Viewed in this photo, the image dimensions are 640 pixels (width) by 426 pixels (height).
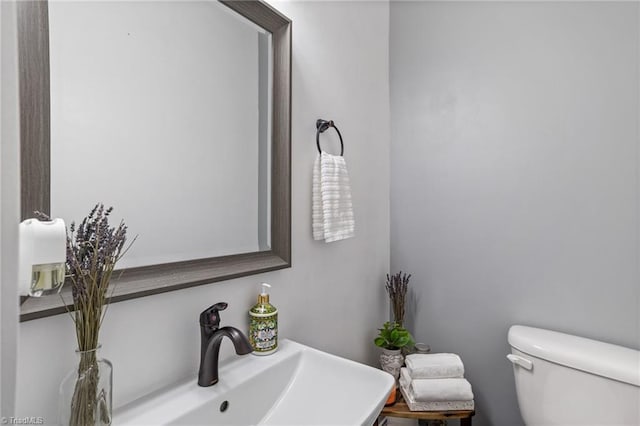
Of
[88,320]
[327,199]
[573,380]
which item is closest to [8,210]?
[88,320]

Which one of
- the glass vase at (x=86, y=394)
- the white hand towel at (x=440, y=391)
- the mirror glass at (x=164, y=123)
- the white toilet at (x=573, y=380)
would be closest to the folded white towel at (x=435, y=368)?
the white hand towel at (x=440, y=391)

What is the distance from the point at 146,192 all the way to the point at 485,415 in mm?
1606

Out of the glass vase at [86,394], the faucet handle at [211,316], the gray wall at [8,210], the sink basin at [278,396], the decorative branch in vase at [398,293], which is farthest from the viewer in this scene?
the decorative branch in vase at [398,293]

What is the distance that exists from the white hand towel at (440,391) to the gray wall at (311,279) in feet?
1.00

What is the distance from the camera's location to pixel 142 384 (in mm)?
734

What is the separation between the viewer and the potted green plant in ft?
4.78

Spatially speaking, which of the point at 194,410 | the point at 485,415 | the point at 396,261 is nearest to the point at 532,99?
the point at 396,261

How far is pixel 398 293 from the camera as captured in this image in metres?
1.62

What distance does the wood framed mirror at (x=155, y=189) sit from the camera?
1.90 feet

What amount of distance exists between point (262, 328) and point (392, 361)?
0.75 m

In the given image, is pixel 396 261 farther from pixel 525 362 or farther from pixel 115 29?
pixel 115 29

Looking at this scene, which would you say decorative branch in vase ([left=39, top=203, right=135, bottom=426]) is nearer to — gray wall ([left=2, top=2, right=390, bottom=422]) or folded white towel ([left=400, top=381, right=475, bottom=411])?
gray wall ([left=2, top=2, right=390, bottom=422])

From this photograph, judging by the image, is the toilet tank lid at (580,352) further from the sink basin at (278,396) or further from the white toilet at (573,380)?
the sink basin at (278,396)

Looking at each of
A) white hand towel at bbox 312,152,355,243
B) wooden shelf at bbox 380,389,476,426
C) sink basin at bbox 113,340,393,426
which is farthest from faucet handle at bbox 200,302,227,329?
wooden shelf at bbox 380,389,476,426
